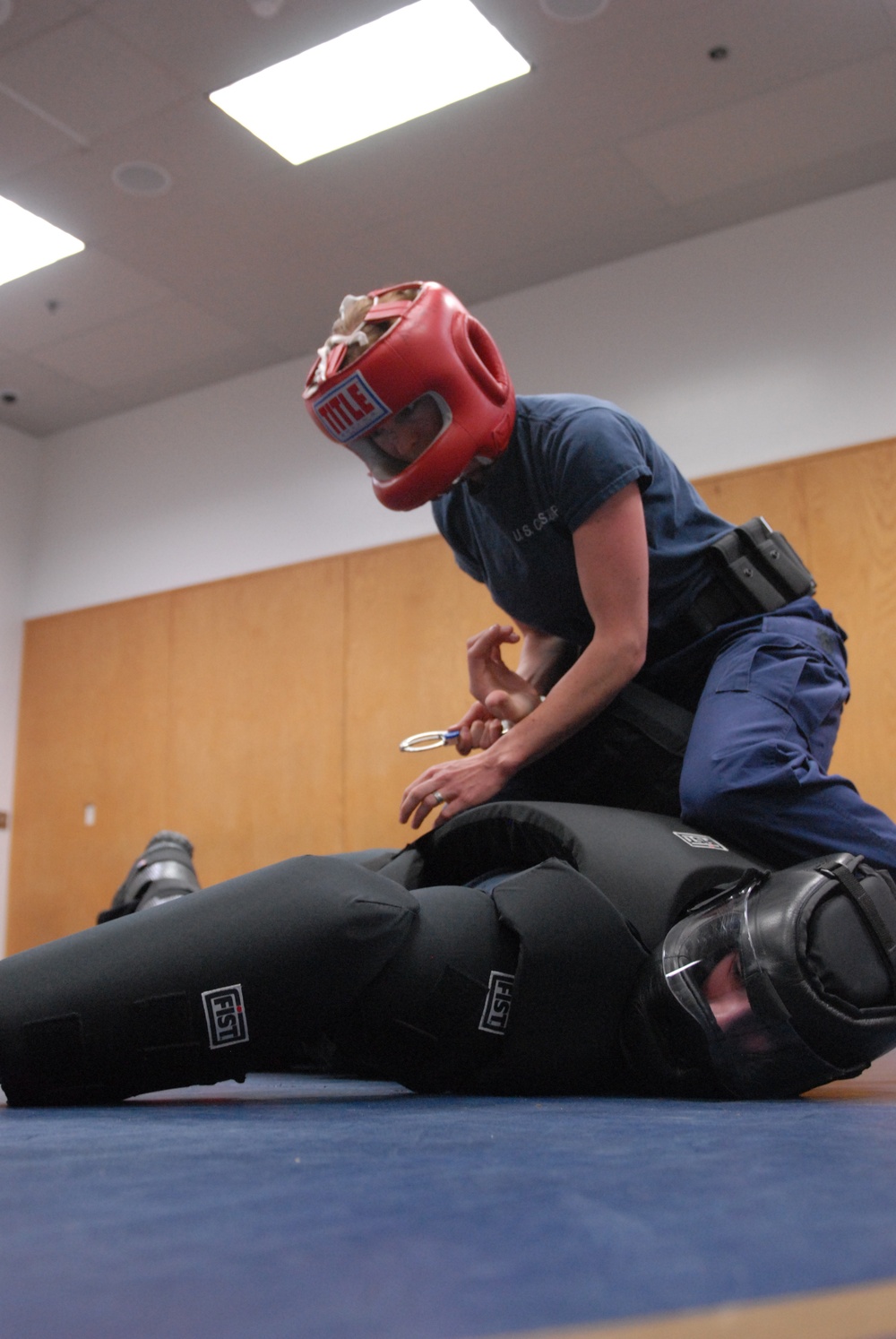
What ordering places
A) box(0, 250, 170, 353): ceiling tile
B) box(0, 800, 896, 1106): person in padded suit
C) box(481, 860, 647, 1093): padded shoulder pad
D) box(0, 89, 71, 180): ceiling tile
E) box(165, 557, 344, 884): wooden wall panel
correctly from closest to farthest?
1. box(0, 800, 896, 1106): person in padded suit
2. box(481, 860, 647, 1093): padded shoulder pad
3. box(0, 89, 71, 180): ceiling tile
4. box(0, 250, 170, 353): ceiling tile
5. box(165, 557, 344, 884): wooden wall panel

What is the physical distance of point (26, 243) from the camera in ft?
15.8

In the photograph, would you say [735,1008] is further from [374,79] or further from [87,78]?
[87,78]

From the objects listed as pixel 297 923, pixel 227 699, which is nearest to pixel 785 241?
pixel 227 699

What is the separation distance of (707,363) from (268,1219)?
4.65 meters

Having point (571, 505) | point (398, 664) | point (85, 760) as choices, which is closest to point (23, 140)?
point (398, 664)

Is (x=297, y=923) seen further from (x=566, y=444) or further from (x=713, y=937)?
(x=566, y=444)

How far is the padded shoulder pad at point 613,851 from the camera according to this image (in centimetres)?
137

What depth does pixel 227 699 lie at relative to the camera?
5.77 m

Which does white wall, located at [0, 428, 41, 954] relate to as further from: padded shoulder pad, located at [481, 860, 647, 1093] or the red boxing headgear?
padded shoulder pad, located at [481, 860, 647, 1093]

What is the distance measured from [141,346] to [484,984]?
508 centimetres

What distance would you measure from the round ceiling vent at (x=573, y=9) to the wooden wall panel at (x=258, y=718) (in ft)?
8.52

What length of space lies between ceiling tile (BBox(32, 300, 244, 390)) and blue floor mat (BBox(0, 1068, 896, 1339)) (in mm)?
4984

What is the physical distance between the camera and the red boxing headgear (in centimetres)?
169

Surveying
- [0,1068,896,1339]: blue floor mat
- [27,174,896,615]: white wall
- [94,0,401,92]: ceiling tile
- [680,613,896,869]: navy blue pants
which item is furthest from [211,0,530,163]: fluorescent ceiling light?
[0,1068,896,1339]: blue floor mat
